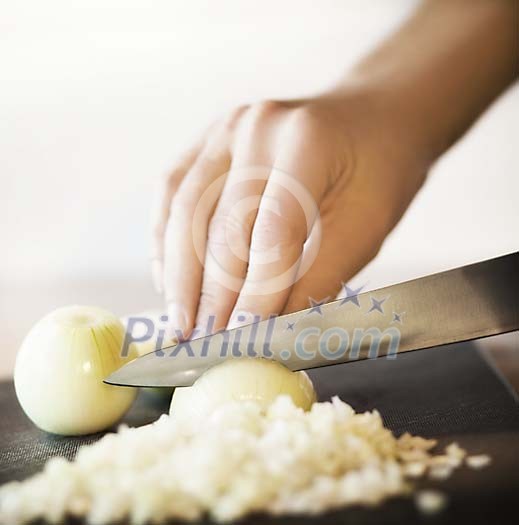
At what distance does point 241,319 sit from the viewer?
40.8 inches

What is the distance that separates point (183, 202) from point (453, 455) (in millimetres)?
644

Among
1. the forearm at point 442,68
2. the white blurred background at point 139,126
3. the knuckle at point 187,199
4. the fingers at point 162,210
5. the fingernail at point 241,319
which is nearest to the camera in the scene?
the fingernail at point 241,319

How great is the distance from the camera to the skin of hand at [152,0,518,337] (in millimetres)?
1090

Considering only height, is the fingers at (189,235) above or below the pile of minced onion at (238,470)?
above

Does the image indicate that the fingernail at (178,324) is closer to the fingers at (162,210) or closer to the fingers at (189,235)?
the fingers at (189,235)

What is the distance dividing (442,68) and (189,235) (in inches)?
27.2

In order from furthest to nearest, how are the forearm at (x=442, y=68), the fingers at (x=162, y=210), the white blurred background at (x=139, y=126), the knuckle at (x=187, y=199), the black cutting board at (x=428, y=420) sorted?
1. the white blurred background at (x=139, y=126)
2. the forearm at (x=442, y=68)
3. the fingers at (x=162, y=210)
4. the knuckle at (x=187, y=199)
5. the black cutting board at (x=428, y=420)

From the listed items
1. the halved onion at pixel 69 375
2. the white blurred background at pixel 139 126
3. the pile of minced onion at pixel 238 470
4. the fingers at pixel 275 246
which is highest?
the white blurred background at pixel 139 126

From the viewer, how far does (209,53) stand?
1.72 metres

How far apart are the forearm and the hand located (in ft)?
0.23

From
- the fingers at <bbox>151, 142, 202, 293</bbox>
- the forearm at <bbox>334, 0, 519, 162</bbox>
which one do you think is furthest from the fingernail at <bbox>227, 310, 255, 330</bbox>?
the forearm at <bbox>334, 0, 519, 162</bbox>

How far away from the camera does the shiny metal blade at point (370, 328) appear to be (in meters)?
0.86

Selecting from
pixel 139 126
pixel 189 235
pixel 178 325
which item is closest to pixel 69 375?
pixel 178 325

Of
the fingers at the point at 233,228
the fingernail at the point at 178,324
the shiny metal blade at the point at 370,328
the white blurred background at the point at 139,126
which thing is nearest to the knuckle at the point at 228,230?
the fingers at the point at 233,228
